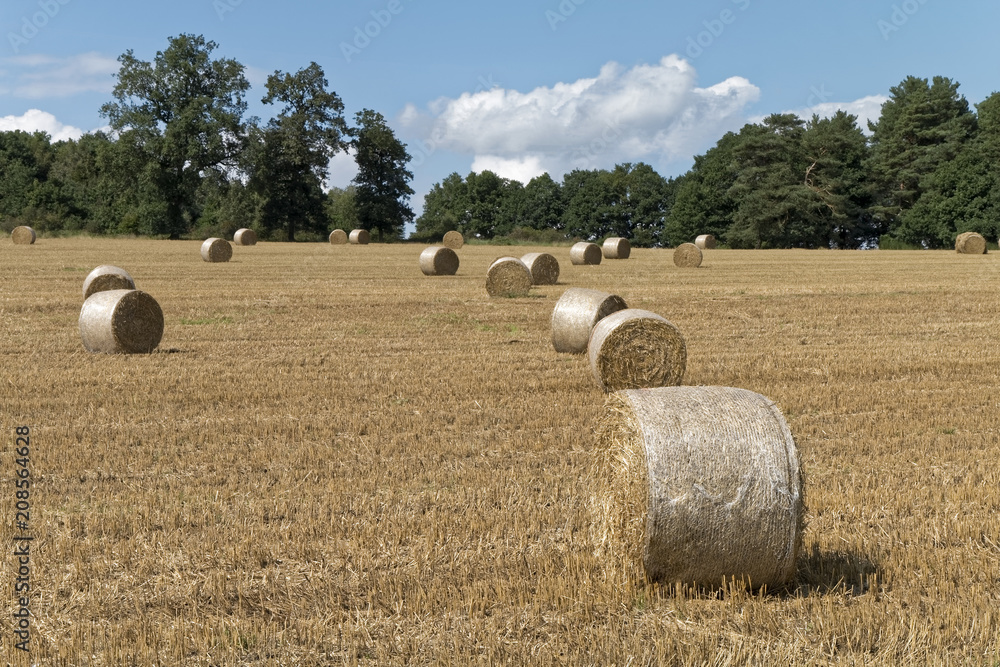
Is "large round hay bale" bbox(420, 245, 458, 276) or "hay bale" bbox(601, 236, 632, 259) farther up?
"hay bale" bbox(601, 236, 632, 259)

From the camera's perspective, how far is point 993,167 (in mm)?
61438

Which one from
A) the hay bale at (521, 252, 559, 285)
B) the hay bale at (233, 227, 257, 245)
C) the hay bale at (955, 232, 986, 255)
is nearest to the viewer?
the hay bale at (521, 252, 559, 285)

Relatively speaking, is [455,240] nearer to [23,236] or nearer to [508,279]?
[23,236]

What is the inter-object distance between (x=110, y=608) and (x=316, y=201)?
63.0 meters

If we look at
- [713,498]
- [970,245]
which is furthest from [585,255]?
[713,498]

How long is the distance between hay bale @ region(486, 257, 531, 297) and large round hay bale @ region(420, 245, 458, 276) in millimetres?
9014

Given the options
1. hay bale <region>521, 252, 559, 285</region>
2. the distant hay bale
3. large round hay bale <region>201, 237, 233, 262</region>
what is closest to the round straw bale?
large round hay bale <region>201, 237, 233, 262</region>

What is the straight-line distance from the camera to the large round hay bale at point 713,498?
17.2ft

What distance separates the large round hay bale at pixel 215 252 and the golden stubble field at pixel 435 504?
22134 millimetres

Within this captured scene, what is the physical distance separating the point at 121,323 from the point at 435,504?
350 inches

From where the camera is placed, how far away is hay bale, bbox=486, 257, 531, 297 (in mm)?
23562

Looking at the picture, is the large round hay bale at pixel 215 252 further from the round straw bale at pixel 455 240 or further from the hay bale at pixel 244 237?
the round straw bale at pixel 455 240

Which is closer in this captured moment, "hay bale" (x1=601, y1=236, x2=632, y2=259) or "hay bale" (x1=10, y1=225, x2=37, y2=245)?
"hay bale" (x1=601, y1=236, x2=632, y2=259)

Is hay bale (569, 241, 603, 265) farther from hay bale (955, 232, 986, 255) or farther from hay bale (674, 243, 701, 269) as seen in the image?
hay bale (955, 232, 986, 255)
